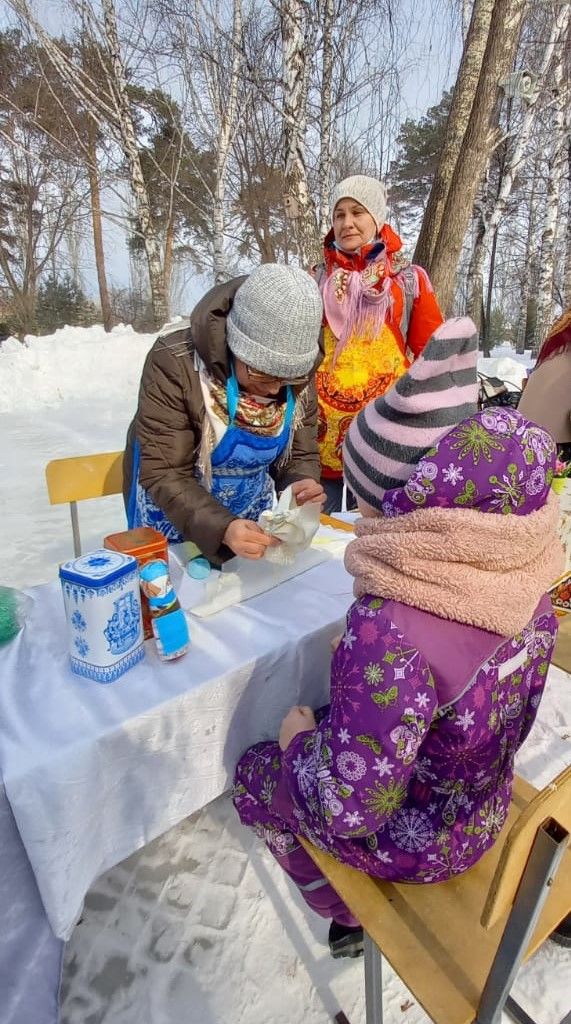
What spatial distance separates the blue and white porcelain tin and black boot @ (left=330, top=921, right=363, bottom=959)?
102 cm

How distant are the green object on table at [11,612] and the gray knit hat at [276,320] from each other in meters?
0.85

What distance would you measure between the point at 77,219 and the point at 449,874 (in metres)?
16.9

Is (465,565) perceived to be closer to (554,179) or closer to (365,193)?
(365,193)

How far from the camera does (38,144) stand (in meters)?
13.1

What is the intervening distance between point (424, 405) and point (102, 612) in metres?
0.71

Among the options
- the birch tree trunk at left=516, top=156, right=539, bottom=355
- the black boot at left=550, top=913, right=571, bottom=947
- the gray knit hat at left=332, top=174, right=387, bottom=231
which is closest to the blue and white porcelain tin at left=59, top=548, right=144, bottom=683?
the black boot at left=550, top=913, right=571, bottom=947

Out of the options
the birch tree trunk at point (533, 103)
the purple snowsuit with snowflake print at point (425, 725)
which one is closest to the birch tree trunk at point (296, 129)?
the birch tree trunk at point (533, 103)

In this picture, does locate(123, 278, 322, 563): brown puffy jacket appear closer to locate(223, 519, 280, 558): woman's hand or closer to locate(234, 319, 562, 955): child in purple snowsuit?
locate(223, 519, 280, 558): woman's hand

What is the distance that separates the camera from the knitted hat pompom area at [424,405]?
893mm

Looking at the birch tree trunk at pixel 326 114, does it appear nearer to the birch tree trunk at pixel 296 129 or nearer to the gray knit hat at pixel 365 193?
the birch tree trunk at pixel 296 129

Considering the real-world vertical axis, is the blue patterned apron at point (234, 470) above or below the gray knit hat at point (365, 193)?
below

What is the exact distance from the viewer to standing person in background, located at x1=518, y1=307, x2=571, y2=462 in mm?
1899

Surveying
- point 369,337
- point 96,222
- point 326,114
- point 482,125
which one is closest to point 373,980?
point 369,337

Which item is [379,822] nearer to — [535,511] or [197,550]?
[535,511]
